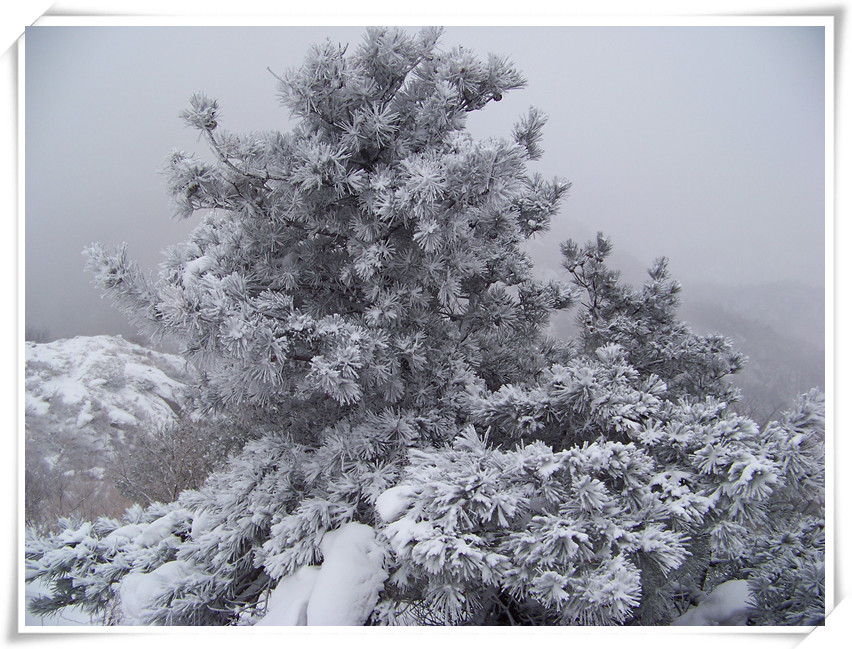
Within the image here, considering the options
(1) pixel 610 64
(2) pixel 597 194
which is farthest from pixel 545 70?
(2) pixel 597 194

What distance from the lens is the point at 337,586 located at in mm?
1015

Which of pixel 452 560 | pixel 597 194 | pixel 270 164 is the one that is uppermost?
pixel 597 194

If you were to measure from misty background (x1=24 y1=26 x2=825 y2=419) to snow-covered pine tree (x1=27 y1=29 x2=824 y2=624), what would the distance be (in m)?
0.15

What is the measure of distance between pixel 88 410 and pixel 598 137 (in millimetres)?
2680

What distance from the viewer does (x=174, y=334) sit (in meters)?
1.08

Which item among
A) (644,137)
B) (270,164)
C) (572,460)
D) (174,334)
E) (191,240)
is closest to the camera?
(572,460)

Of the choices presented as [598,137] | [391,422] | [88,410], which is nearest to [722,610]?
→ [391,422]

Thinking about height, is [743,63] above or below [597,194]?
above

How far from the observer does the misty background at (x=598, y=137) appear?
131 centimetres

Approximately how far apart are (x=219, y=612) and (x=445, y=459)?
0.74m

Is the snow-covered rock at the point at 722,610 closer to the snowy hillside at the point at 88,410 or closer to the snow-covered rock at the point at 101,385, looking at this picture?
the snowy hillside at the point at 88,410

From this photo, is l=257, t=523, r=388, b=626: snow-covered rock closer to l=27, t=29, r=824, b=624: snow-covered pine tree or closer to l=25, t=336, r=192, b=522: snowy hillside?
l=27, t=29, r=824, b=624: snow-covered pine tree

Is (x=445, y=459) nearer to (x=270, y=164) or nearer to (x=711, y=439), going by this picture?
(x=711, y=439)

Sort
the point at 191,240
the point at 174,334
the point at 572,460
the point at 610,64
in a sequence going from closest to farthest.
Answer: the point at 572,460, the point at 174,334, the point at 610,64, the point at 191,240
